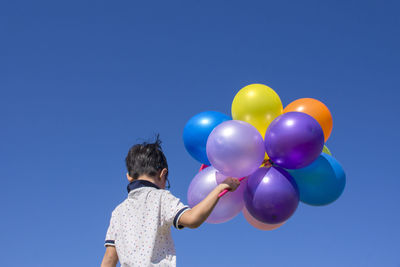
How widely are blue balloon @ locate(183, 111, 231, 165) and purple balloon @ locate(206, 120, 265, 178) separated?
0.67 metres

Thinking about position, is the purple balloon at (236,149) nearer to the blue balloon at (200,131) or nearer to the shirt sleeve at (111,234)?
the blue balloon at (200,131)

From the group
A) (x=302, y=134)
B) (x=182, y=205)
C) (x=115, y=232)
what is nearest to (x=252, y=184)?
(x=302, y=134)

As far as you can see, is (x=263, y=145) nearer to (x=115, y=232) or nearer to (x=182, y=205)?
(x=182, y=205)

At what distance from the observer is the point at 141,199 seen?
3.51m

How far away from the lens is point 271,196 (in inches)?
159

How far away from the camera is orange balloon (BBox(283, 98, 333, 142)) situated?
467cm

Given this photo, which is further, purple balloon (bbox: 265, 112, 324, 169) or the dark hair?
purple balloon (bbox: 265, 112, 324, 169)

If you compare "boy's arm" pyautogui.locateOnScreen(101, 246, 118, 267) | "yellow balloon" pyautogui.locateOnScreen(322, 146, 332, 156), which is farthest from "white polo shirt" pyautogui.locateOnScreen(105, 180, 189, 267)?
"yellow balloon" pyautogui.locateOnScreen(322, 146, 332, 156)

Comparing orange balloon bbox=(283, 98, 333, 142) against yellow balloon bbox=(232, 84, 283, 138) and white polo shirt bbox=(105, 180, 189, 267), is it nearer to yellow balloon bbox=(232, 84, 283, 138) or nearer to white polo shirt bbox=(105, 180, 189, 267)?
yellow balloon bbox=(232, 84, 283, 138)

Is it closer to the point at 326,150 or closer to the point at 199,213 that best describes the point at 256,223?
Answer: the point at 326,150

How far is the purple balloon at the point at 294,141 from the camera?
13.1 feet

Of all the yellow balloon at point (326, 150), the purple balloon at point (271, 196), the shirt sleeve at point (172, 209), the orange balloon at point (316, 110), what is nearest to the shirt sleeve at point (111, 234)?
the shirt sleeve at point (172, 209)

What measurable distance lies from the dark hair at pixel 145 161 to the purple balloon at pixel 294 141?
3.41ft

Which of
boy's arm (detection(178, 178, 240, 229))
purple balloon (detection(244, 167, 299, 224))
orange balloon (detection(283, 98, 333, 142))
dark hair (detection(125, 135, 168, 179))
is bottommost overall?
boy's arm (detection(178, 178, 240, 229))
